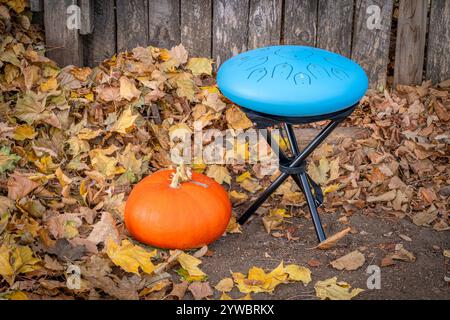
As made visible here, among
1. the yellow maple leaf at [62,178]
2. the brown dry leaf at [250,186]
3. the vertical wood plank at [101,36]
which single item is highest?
the vertical wood plank at [101,36]

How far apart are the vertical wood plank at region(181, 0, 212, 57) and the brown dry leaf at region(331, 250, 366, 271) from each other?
1818 mm

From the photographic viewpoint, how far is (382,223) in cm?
364

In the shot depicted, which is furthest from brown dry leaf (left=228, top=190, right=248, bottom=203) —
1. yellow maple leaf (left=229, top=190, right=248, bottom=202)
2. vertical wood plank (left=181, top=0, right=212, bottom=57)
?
vertical wood plank (left=181, top=0, right=212, bottom=57)

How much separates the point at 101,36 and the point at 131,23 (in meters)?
0.22

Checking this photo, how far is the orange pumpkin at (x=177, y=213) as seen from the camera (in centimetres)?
322

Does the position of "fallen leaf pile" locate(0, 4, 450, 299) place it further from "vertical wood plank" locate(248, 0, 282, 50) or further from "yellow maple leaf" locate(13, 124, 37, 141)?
"vertical wood plank" locate(248, 0, 282, 50)

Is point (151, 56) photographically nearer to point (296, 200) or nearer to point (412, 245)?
point (296, 200)

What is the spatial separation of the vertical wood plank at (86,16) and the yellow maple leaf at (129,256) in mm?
1700

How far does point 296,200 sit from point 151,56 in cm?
138

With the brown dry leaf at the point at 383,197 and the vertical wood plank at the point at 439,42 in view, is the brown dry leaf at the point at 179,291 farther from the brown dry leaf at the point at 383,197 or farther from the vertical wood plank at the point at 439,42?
the vertical wood plank at the point at 439,42

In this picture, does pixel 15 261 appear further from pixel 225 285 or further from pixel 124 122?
pixel 124 122

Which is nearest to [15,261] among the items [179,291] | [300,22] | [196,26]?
[179,291]

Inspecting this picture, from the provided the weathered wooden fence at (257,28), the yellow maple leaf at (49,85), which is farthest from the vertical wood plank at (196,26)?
the yellow maple leaf at (49,85)

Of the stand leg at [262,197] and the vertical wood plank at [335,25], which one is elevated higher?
the vertical wood plank at [335,25]
